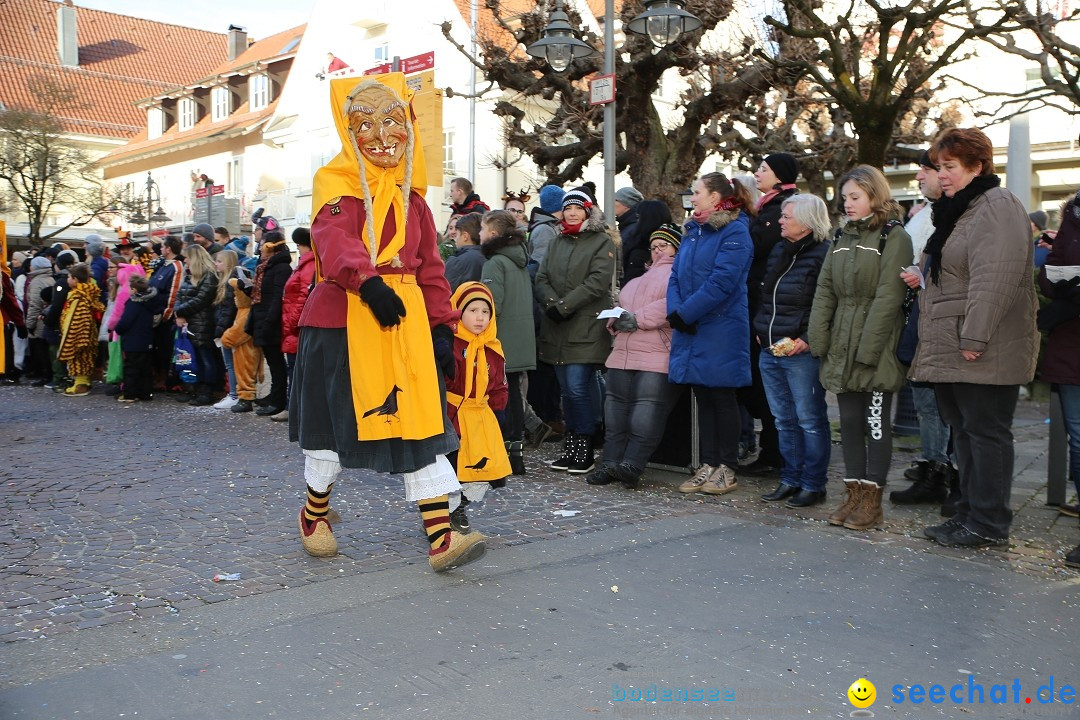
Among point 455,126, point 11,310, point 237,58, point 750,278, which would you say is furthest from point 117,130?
point 750,278

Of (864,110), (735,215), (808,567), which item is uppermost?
(864,110)

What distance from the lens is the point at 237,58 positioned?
5225 cm

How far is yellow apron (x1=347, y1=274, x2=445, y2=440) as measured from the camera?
16.4 feet

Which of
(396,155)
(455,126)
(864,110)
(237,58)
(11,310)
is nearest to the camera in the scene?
(396,155)

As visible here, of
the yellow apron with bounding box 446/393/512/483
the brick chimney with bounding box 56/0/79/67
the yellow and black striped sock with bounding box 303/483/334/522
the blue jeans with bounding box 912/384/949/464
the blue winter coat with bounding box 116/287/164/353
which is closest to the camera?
the yellow and black striped sock with bounding box 303/483/334/522

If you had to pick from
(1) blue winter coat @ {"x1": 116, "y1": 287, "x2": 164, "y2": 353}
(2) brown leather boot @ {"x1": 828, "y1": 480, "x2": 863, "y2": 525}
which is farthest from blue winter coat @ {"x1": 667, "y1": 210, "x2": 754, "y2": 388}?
(1) blue winter coat @ {"x1": 116, "y1": 287, "x2": 164, "y2": 353}

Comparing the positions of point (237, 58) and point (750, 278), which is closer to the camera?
point (750, 278)

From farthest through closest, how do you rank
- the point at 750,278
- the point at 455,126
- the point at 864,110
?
the point at 455,126 → the point at 864,110 → the point at 750,278

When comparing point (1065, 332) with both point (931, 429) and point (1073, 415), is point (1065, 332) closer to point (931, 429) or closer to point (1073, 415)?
point (1073, 415)

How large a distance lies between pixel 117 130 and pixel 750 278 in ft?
172

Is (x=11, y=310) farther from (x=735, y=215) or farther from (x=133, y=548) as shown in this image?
(x=735, y=215)

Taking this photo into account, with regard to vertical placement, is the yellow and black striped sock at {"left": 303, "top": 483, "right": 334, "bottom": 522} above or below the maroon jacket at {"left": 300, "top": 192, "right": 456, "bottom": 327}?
below

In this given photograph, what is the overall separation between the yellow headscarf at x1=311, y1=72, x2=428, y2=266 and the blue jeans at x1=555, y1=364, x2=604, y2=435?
311 cm

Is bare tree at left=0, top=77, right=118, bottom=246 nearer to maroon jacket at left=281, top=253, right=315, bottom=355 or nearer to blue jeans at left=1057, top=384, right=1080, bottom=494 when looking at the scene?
maroon jacket at left=281, top=253, right=315, bottom=355
